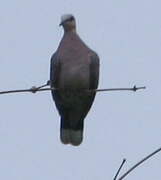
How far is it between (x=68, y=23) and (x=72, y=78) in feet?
2.07

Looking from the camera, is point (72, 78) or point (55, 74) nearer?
point (72, 78)

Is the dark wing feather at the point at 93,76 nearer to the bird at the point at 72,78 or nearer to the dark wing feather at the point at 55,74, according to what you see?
the bird at the point at 72,78

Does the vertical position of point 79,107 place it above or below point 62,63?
below

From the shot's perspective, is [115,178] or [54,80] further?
[54,80]

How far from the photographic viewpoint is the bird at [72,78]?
5270 millimetres

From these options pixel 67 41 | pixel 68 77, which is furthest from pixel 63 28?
pixel 68 77

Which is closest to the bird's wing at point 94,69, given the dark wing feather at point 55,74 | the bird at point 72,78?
the bird at point 72,78

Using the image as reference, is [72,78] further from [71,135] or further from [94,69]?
[71,135]

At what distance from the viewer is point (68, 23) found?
18.5 feet

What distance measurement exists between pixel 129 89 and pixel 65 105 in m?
2.56

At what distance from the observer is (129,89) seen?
298 centimetres

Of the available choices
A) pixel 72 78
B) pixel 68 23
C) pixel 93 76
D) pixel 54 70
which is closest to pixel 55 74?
pixel 54 70

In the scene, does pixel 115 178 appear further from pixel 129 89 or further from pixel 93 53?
pixel 93 53

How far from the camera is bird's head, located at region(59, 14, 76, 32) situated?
5.63 metres
